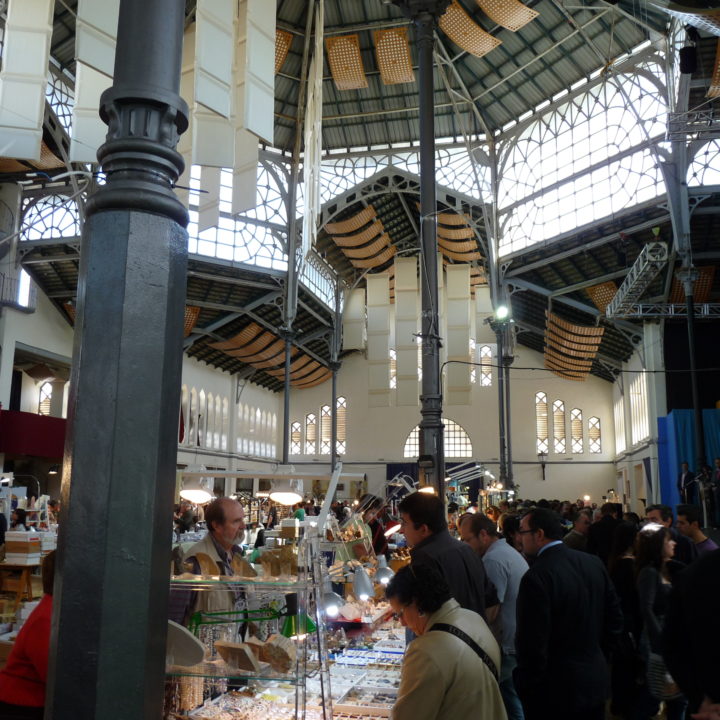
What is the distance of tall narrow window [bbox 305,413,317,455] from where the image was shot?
124 ft

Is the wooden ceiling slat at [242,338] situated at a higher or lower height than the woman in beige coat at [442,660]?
higher

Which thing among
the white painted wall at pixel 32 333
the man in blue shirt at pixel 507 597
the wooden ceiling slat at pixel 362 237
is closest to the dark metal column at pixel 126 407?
the man in blue shirt at pixel 507 597

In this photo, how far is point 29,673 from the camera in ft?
8.77

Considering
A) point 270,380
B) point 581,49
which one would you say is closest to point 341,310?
point 270,380

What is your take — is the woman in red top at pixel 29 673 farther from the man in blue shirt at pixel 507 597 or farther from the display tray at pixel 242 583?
the man in blue shirt at pixel 507 597

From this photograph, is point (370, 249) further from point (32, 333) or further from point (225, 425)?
point (32, 333)

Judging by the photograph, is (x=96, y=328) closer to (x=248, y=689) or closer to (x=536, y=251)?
(x=248, y=689)

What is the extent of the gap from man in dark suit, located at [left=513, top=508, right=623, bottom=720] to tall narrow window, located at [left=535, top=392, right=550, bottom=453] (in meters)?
32.8

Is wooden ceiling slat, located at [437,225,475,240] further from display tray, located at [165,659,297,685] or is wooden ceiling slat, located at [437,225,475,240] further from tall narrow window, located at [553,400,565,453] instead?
display tray, located at [165,659,297,685]

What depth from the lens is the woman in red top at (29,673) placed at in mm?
2643

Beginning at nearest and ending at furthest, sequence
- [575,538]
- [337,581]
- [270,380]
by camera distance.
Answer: [337,581] → [575,538] → [270,380]

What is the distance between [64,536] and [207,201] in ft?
23.8

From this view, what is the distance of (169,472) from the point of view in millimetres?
1858

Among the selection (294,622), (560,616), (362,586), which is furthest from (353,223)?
(294,622)
